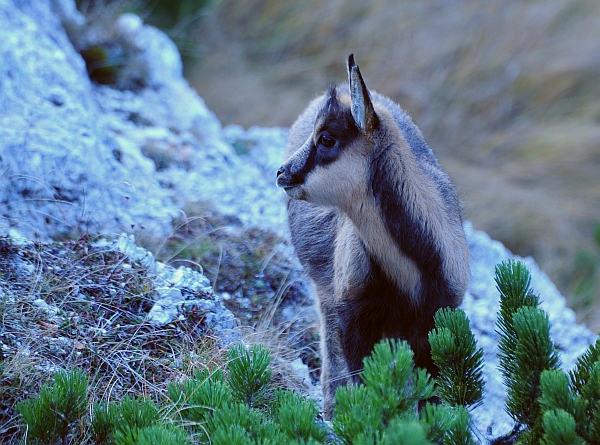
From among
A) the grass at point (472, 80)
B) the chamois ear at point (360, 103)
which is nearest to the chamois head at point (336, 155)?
the chamois ear at point (360, 103)

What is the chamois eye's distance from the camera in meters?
3.81

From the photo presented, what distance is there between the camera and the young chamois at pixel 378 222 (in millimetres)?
3730

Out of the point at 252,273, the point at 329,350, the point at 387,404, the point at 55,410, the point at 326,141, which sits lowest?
the point at 387,404

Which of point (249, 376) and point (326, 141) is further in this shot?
point (326, 141)

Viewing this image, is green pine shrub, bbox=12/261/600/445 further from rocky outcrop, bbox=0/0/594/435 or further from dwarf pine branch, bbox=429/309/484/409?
rocky outcrop, bbox=0/0/594/435

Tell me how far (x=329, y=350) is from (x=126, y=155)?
2.36 metres

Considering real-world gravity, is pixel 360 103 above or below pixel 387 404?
above

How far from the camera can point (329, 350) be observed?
4.64m

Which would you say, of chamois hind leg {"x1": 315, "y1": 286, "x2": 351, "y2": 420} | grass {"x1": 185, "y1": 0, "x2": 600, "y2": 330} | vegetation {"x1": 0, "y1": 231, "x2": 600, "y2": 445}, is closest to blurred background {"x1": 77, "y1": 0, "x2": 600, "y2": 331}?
grass {"x1": 185, "y1": 0, "x2": 600, "y2": 330}

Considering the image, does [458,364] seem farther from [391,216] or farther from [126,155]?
[126,155]

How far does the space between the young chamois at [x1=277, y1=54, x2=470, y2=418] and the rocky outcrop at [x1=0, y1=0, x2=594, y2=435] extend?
2.97ft

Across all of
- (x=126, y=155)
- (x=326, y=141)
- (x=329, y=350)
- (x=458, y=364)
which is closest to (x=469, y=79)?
(x=126, y=155)

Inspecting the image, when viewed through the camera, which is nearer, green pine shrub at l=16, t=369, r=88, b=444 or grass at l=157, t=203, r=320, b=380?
green pine shrub at l=16, t=369, r=88, b=444

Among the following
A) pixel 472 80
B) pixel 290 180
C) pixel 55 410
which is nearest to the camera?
pixel 55 410
